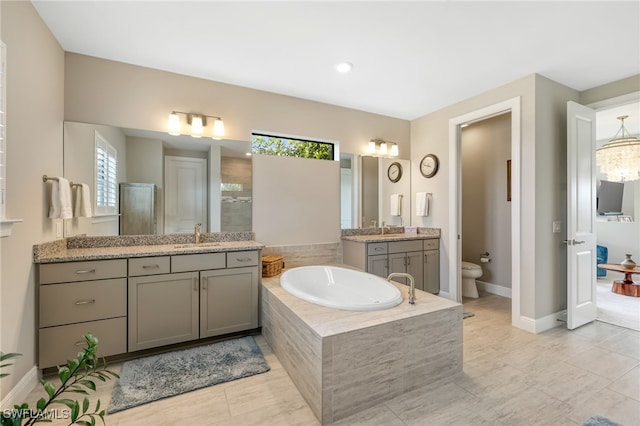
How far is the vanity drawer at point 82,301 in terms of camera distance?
2.10 meters

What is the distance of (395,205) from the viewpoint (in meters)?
4.27

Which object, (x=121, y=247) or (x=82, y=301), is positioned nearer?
(x=82, y=301)

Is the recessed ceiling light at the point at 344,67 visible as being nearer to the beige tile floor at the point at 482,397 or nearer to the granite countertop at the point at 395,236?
the granite countertop at the point at 395,236

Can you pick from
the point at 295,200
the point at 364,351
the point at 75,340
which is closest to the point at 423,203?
the point at 295,200

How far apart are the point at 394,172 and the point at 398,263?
54.4 inches

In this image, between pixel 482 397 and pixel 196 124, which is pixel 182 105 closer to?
pixel 196 124

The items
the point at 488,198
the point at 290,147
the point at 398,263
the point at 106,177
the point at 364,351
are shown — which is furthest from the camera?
the point at 488,198

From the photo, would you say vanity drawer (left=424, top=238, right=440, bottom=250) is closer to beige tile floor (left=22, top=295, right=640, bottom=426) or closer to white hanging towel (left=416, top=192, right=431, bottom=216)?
white hanging towel (left=416, top=192, right=431, bottom=216)

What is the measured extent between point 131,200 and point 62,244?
62cm

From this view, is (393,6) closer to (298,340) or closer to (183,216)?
(298,340)

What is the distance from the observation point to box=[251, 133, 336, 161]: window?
131 inches

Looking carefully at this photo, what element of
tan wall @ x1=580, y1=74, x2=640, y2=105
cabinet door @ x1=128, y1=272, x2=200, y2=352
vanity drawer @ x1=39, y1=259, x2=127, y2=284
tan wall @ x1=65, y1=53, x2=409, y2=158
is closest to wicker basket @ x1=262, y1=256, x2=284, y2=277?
cabinet door @ x1=128, y1=272, x2=200, y2=352

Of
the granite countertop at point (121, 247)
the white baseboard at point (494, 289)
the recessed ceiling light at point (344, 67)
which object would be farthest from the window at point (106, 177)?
the white baseboard at point (494, 289)

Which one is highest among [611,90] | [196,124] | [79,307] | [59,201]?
[611,90]
